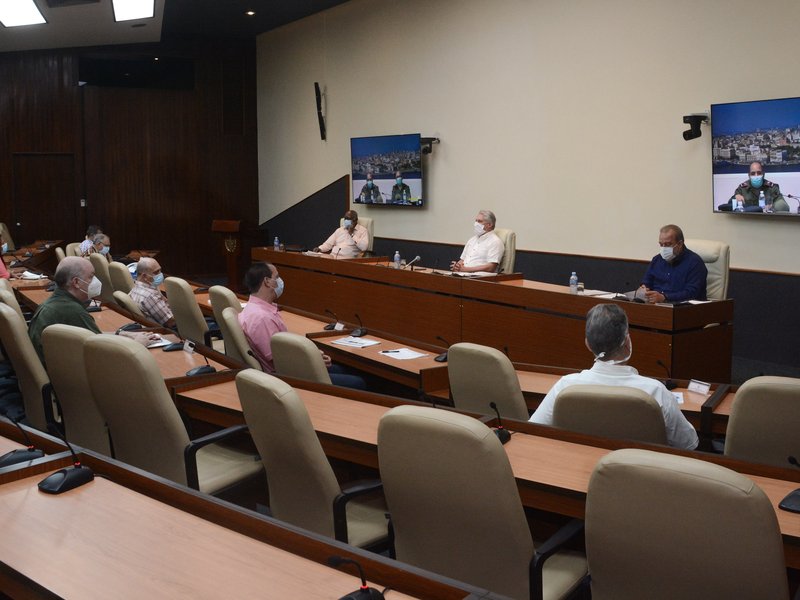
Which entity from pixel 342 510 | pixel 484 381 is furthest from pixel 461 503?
pixel 484 381

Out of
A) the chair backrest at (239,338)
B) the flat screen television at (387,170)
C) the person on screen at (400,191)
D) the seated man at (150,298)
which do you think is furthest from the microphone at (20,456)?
the person on screen at (400,191)

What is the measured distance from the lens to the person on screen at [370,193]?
11.5 metres

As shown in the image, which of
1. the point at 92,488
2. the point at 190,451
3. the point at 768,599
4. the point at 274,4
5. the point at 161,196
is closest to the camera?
the point at 768,599

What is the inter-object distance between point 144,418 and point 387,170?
331 inches

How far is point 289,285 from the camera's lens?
9.81m

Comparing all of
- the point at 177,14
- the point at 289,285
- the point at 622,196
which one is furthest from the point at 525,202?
the point at 177,14

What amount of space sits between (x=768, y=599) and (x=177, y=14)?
39.1ft

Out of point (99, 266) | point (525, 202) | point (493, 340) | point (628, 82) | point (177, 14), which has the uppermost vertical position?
point (177, 14)

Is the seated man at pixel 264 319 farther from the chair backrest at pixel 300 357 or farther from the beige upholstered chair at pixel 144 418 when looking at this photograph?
the beige upholstered chair at pixel 144 418

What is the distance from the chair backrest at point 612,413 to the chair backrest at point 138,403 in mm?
1448

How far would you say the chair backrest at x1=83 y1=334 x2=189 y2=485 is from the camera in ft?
10.1

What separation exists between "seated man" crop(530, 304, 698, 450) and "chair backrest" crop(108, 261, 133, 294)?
5.02 m

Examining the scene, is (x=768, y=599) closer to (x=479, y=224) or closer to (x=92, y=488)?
(x=92, y=488)

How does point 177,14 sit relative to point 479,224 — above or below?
above
